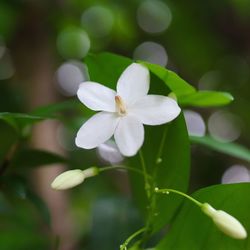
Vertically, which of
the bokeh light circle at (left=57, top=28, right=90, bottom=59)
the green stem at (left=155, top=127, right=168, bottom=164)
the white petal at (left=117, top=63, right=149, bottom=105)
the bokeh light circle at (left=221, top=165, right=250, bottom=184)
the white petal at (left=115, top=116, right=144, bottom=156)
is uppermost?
the white petal at (left=117, top=63, right=149, bottom=105)

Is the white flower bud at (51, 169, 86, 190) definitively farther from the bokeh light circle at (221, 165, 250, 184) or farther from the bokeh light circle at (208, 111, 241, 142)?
the bokeh light circle at (208, 111, 241, 142)

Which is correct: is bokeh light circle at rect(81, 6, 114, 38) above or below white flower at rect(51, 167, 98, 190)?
below

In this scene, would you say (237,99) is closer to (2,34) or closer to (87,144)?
(2,34)

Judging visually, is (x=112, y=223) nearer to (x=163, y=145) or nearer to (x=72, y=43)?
(x=163, y=145)

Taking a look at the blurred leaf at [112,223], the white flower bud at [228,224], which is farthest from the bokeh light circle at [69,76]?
the white flower bud at [228,224]

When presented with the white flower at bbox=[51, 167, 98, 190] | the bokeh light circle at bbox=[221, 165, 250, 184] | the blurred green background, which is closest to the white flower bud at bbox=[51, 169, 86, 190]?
the white flower at bbox=[51, 167, 98, 190]

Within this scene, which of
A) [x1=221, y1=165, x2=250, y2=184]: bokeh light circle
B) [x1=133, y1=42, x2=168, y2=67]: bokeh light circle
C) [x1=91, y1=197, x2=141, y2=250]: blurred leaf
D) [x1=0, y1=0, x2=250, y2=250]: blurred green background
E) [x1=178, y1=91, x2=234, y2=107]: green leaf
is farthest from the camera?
[x1=133, y1=42, x2=168, y2=67]: bokeh light circle

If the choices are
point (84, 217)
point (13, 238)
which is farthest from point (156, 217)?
point (84, 217)

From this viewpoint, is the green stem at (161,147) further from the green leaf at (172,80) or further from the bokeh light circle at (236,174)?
the bokeh light circle at (236,174)
